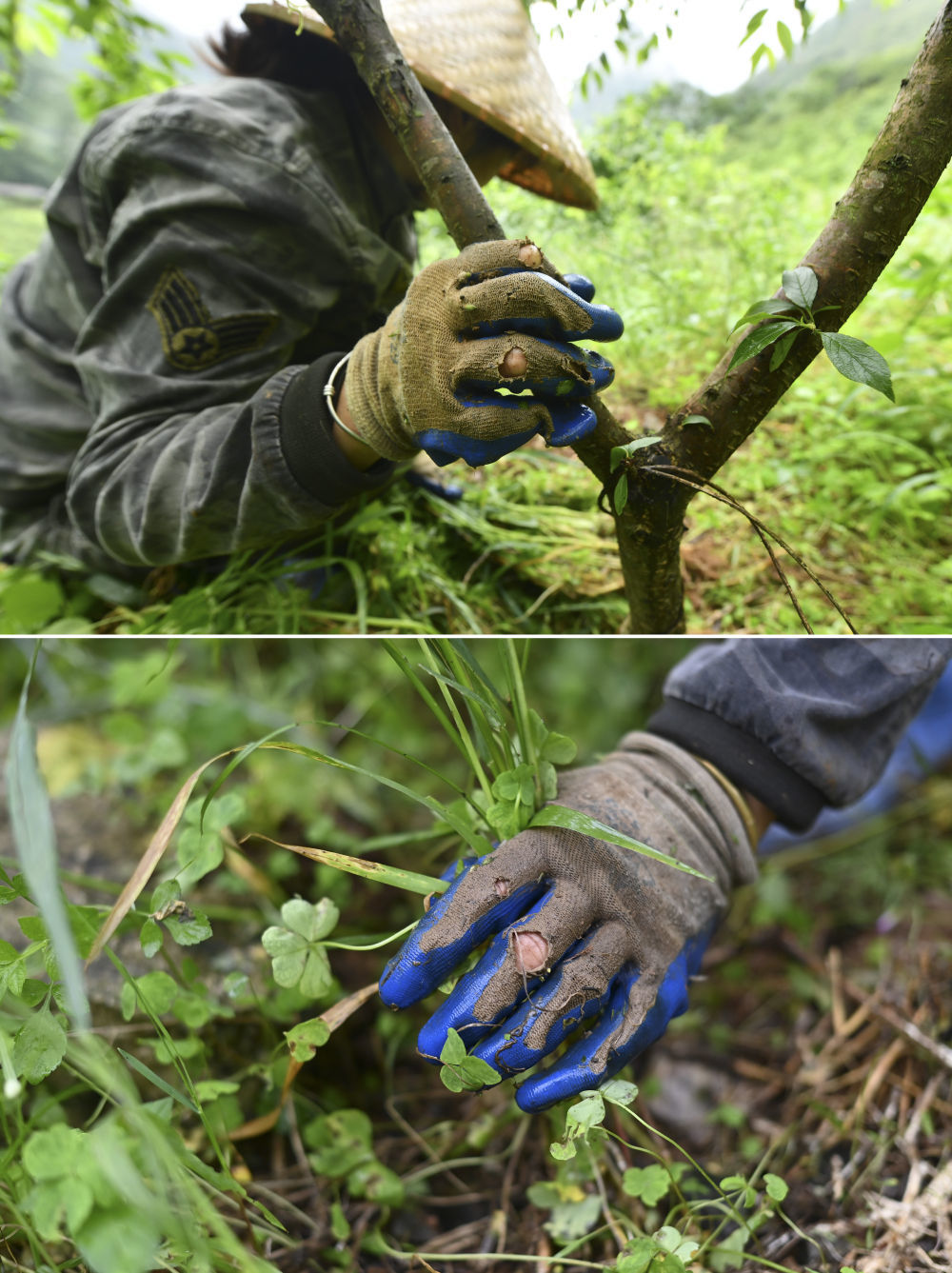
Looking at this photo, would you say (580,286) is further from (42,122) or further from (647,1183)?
(42,122)

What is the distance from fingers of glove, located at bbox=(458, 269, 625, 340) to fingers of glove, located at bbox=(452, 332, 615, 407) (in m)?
0.02

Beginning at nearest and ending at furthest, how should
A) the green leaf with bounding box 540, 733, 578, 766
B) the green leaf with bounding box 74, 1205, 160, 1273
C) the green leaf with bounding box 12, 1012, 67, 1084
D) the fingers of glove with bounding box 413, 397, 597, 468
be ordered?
1. the green leaf with bounding box 74, 1205, 160, 1273
2. the green leaf with bounding box 12, 1012, 67, 1084
3. the green leaf with bounding box 540, 733, 578, 766
4. the fingers of glove with bounding box 413, 397, 597, 468

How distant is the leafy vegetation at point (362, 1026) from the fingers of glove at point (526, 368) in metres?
0.33

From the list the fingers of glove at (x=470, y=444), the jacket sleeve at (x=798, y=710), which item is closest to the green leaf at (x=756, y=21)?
the fingers of glove at (x=470, y=444)

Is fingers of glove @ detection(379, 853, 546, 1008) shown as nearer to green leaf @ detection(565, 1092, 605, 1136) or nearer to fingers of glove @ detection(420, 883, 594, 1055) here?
fingers of glove @ detection(420, 883, 594, 1055)

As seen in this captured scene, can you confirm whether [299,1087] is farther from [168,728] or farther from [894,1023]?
[894,1023]

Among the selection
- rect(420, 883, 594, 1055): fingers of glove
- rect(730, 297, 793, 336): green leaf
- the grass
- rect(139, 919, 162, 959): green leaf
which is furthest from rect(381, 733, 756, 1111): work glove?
the grass

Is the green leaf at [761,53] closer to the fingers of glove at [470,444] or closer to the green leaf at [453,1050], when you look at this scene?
the fingers of glove at [470,444]

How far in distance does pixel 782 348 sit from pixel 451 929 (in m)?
0.75

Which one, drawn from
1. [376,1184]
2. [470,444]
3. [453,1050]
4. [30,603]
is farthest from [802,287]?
[30,603]

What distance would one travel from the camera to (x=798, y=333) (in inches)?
36.9

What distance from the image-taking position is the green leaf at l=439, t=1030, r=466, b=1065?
0.65 metres

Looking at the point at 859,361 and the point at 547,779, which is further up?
the point at 859,361

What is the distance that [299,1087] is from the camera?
1.01 m
